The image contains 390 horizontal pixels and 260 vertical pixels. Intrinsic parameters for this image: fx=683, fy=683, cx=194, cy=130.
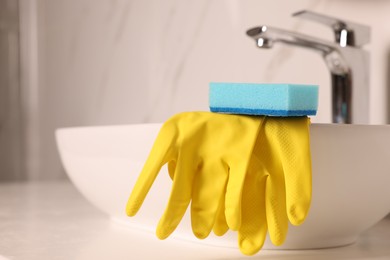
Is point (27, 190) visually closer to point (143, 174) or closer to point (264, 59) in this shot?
point (264, 59)

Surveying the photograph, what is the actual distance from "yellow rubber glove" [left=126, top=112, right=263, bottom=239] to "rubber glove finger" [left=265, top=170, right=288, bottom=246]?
32 mm

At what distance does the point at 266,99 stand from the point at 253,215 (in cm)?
11

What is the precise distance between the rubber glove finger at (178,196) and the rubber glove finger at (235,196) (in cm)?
4

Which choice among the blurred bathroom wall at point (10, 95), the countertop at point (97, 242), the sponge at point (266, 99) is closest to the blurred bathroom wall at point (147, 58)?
the blurred bathroom wall at point (10, 95)

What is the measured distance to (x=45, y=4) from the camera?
216cm

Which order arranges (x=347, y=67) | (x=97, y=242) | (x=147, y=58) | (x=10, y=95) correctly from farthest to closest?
(x=10, y=95)
(x=147, y=58)
(x=347, y=67)
(x=97, y=242)

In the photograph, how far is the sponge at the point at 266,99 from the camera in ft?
2.09

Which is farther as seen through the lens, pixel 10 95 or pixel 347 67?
pixel 10 95

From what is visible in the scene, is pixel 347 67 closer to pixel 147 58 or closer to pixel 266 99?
pixel 266 99

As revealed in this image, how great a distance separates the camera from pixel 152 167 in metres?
0.62

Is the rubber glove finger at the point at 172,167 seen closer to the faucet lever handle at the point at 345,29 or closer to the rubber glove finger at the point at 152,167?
the rubber glove finger at the point at 152,167

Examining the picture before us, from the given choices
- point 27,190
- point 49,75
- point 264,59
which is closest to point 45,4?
point 49,75

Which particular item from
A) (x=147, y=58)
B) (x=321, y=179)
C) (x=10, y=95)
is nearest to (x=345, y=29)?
(x=321, y=179)

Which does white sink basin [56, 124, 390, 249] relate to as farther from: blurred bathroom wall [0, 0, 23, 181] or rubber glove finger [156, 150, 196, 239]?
blurred bathroom wall [0, 0, 23, 181]
